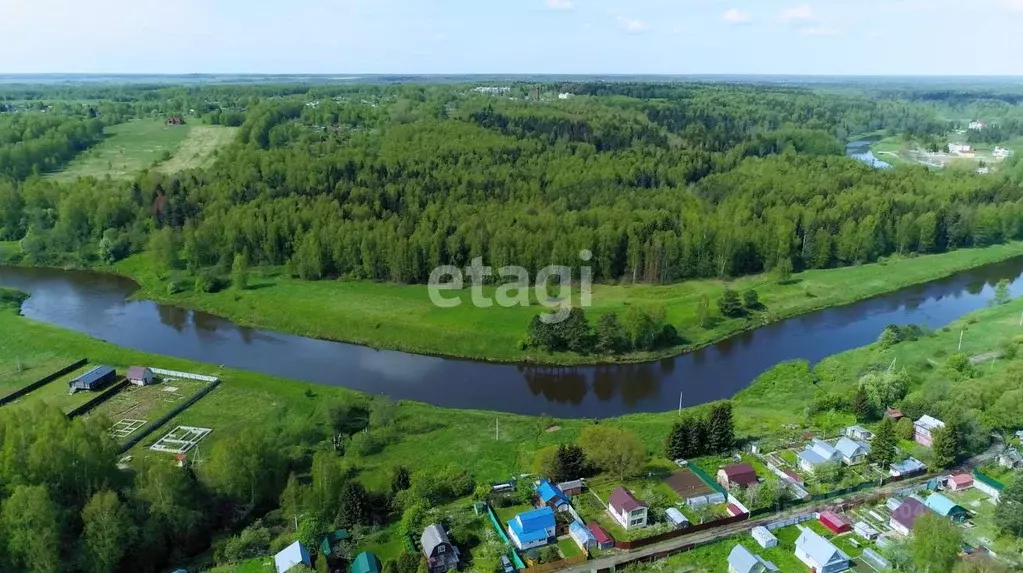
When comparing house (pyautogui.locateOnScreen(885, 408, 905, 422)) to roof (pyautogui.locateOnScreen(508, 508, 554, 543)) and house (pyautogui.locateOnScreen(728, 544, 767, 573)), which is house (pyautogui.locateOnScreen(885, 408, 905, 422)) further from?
roof (pyautogui.locateOnScreen(508, 508, 554, 543))

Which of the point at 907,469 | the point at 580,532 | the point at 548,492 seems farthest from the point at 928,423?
the point at 548,492

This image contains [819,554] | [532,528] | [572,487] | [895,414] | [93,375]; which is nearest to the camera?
[819,554]

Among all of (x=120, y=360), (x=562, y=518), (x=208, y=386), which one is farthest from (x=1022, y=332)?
(x=120, y=360)

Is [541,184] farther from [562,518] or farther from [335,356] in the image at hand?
[562,518]

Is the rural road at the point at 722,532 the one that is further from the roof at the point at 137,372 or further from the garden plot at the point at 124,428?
the roof at the point at 137,372

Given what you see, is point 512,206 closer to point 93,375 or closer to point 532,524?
point 93,375

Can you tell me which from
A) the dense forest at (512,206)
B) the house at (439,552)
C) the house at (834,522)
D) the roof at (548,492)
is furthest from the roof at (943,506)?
the dense forest at (512,206)
